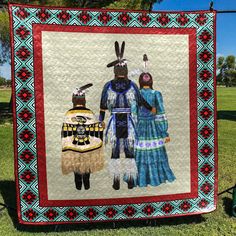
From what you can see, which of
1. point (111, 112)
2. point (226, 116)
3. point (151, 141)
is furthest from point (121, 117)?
point (226, 116)

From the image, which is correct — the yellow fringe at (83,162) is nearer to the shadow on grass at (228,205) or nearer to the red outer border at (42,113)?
the red outer border at (42,113)

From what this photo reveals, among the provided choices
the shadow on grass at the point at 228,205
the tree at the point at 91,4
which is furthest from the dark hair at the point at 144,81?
the tree at the point at 91,4

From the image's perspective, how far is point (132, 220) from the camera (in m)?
3.88

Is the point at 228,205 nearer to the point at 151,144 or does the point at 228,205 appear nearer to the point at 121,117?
the point at 151,144

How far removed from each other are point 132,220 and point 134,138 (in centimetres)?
87

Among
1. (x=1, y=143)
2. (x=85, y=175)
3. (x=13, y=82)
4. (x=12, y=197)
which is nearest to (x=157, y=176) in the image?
(x=85, y=175)

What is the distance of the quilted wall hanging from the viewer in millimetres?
3420

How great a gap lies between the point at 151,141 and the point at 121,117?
1.20 ft

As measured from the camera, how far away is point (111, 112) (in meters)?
3.56

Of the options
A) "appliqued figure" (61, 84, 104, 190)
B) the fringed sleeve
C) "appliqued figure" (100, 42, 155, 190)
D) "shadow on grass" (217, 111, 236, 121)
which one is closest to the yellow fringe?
"appliqued figure" (61, 84, 104, 190)

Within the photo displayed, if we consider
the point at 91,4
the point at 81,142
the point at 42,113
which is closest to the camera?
the point at 42,113

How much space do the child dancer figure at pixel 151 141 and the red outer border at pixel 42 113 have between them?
206 mm

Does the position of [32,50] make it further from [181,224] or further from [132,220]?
[181,224]

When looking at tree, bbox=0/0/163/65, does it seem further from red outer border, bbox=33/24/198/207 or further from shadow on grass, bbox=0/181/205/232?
shadow on grass, bbox=0/181/205/232
